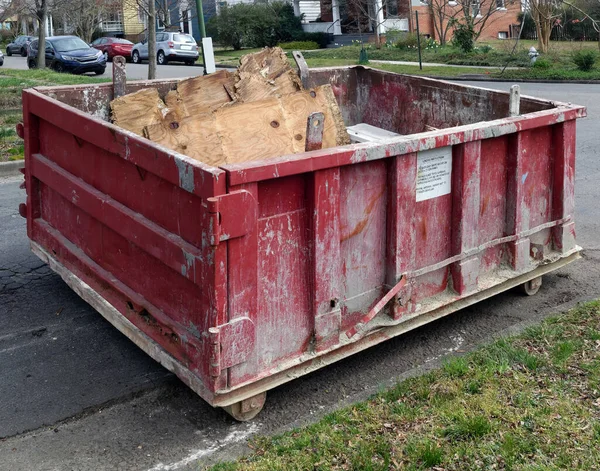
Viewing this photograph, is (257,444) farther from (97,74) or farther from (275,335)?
(97,74)

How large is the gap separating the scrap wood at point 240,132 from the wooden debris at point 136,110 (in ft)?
1.18

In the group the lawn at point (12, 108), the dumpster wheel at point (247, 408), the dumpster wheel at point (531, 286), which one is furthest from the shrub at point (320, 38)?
the dumpster wheel at point (247, 408)

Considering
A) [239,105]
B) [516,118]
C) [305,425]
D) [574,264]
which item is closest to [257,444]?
[305,425]

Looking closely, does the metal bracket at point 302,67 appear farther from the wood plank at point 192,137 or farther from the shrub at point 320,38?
the shrub at point 320,38

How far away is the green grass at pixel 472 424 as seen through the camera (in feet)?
12.4

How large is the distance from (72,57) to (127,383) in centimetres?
2965

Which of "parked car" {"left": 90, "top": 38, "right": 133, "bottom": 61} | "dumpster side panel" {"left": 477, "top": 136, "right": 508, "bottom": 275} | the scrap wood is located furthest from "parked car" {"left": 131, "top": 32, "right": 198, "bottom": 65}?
"dumpster side panel" {"left": 477, "top": 136, "right": 508, "bottom": 275}

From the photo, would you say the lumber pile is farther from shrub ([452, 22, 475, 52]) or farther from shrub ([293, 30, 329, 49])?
shrub ([293, 30, 329, 49])

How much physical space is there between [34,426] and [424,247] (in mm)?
2501

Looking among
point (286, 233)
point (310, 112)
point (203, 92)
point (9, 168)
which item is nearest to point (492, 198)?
point (310, 112)

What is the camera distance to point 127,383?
15.9 ft

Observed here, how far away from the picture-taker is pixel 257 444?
13.4ft

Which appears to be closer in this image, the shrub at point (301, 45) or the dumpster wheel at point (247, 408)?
the dumpster wheel at point (247, 408)

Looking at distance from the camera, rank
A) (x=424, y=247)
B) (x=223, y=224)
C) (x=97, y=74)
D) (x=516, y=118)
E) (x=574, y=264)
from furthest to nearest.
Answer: (x=97, y=74), (x=574, y=264), (x=516, y=118), (x=424, y=247), (x=223, y=224)
